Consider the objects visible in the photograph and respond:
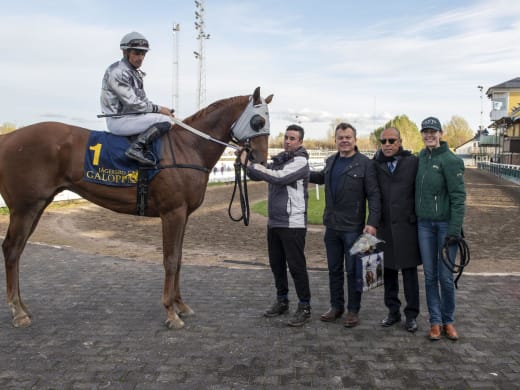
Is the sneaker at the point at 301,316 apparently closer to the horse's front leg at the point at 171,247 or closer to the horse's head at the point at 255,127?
the horse's front leg at the point at 171,247

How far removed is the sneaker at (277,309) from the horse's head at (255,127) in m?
1.65

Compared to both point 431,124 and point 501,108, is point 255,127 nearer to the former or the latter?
point 431,124

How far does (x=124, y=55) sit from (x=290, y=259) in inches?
111

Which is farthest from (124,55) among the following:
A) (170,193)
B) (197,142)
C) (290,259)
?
(290,259)

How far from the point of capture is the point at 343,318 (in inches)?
199

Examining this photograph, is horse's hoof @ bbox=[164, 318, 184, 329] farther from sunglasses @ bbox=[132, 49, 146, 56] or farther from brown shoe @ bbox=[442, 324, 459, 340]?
sunglasses @ bbox=[132, 49, 146, 56]

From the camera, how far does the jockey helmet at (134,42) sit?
472cm

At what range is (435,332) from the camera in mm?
4453

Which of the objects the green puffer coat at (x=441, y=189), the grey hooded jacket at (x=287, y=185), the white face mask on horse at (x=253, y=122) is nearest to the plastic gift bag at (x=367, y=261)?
the green puffer coat at (x=441, y=189)

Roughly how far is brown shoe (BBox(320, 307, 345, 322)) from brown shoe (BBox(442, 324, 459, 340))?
110 centimetres

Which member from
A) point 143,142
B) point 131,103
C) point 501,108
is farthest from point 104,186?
point 501,108

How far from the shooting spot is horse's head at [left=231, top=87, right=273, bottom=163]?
15.8 feet

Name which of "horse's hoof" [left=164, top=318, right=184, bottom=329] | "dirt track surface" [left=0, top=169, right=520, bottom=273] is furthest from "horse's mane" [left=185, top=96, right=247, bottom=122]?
"dirt track surface" [left=0, top=169, right=520, bottom=273]

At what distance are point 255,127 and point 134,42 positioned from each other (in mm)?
1546
